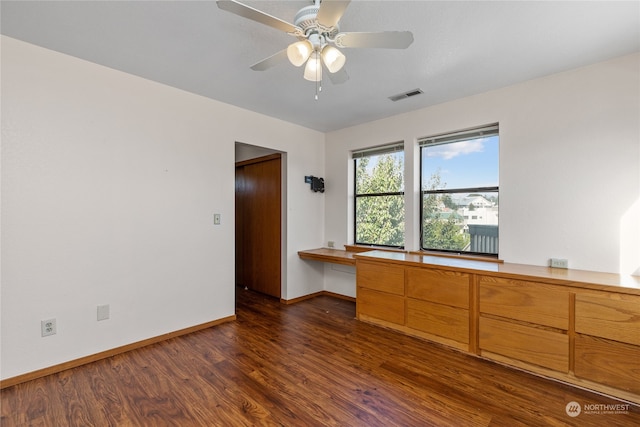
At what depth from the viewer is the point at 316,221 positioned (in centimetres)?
453

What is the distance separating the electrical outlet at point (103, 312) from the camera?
2521 mm

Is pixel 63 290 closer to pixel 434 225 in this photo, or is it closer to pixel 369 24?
pixel 369 24

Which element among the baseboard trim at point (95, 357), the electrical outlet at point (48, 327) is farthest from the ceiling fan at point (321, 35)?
the baseboard trim at point (95, 357)

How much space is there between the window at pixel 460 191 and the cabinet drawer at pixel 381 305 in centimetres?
91

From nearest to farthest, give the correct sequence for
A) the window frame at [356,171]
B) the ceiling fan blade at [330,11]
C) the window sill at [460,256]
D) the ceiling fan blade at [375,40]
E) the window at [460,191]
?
→ 1. the ceiling fan blade at [330,11]
2. the ceiling fan blade at [375,40]
3. the window sill at [460,256]
4. the window at [460,191]
5. the window frame at [356,171]

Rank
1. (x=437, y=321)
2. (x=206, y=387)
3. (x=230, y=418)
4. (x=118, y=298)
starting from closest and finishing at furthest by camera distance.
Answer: (x=230, y=418) → (x=206, y=387) → (x=118, y=298) → (x=437, y=321)

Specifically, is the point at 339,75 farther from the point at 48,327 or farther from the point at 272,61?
the point at 48,327

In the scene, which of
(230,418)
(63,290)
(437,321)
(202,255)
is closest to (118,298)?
(63,290)

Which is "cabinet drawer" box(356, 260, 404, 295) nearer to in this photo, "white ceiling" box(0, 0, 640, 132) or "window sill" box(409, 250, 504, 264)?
"window sill" box(409, 250, 504, 264)

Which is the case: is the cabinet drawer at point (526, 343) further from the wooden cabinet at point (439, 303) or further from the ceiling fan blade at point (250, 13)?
the ceiling fan blade at point (250, 13)

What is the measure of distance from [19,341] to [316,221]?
335 cm

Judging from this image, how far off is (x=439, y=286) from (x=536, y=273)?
2.58 ft

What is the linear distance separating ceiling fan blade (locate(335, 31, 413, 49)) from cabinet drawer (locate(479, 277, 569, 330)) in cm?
206

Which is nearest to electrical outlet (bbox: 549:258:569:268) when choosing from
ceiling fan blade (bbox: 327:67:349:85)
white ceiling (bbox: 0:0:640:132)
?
white ceiling (bbox: 0:0:640:132)
